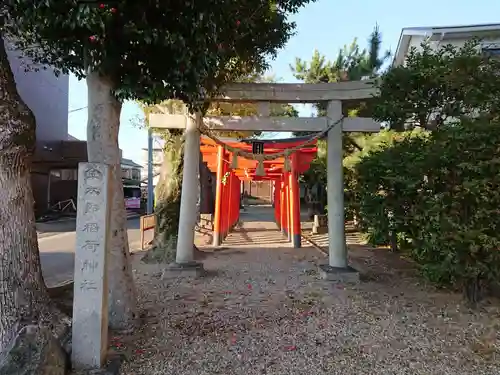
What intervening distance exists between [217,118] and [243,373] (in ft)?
18.0

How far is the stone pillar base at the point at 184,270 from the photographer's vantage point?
770 cm

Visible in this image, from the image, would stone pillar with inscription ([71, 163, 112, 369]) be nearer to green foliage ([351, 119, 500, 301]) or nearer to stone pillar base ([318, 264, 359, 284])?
green foliage ([351, 119, 500, 301])

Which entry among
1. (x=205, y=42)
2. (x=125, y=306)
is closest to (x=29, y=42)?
(x=205, y=42)

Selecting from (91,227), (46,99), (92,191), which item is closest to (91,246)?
(91,227)

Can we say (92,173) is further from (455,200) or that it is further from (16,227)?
(455,200)

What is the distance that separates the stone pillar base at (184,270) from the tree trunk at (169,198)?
1985 mm

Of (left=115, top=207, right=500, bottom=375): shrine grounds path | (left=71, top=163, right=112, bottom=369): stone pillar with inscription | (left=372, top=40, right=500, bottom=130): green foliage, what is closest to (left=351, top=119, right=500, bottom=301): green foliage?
(left=372, top=40, right=500, bottom=130): green foliage

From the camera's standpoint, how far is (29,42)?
507 centimetres

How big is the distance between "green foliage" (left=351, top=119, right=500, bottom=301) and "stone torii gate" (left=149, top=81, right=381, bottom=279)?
1957 mm

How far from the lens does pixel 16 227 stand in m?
3.70

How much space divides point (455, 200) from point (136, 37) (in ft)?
12.8

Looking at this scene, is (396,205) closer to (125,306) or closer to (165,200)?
(125,306)

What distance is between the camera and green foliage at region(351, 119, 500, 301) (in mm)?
4621

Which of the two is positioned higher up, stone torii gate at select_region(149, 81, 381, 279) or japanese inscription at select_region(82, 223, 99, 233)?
stone torii gate at select_region(149, 81, 381, 279)
